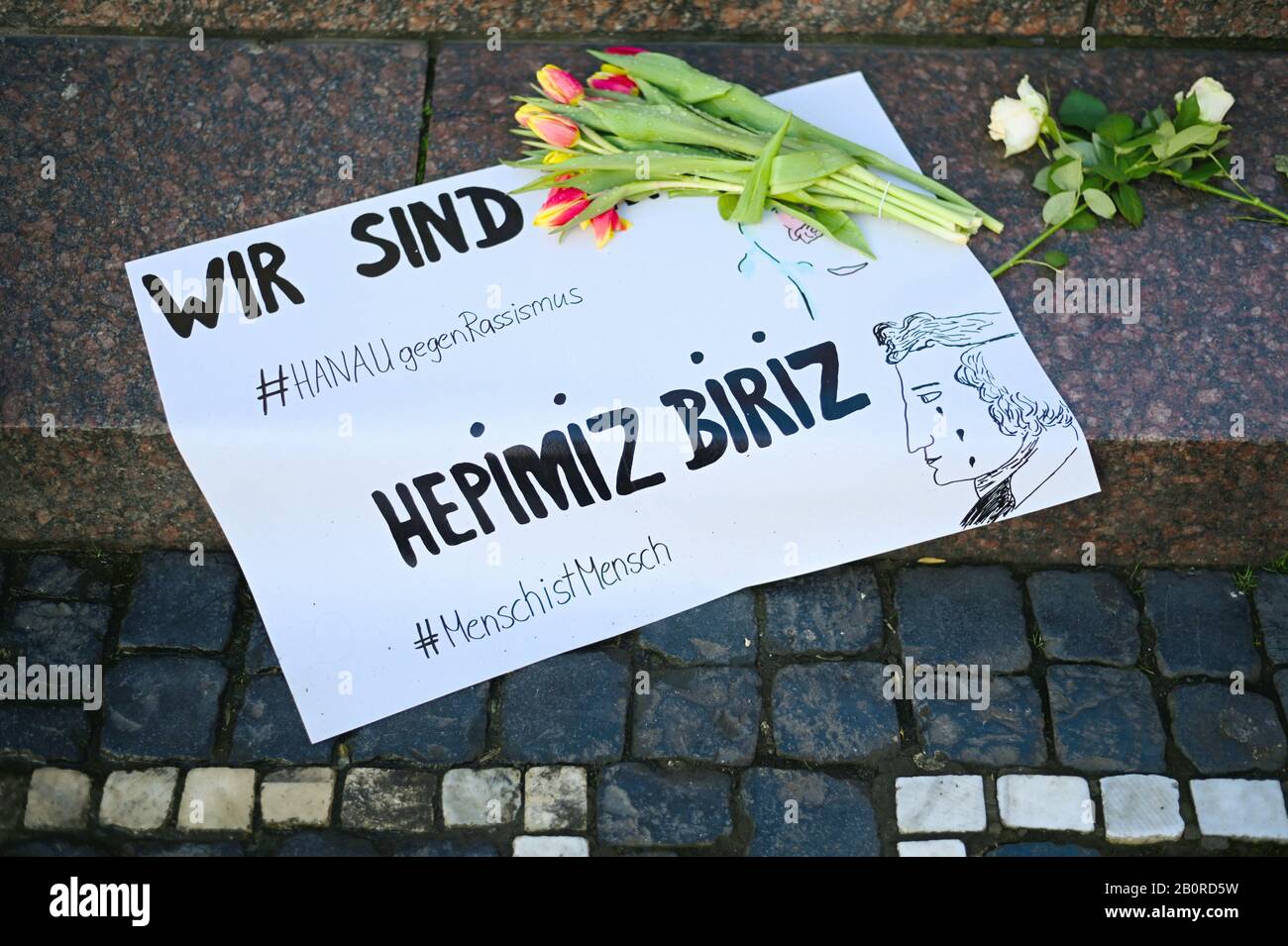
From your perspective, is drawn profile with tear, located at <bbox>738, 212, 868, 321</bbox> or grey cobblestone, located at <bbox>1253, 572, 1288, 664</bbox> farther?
drawn profile with tear, located at <bbox>738, 212, 868, 321</bbox>

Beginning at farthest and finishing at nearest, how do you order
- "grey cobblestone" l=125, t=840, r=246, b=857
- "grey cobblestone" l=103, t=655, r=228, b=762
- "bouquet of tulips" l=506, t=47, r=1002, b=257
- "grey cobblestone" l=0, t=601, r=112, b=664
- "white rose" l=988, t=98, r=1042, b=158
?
"white rose" l=988, t=98, r=1042, b=158
"bouquet of tulips" l=506, t=47, r=1002, b=257
"grey cobblestone" l=0, t=601, r=112, b=664
"grey cobblestone" l=103, t=655, r=228, b=762
"grey cobblestone" l=125, t=840, r=246, b=857

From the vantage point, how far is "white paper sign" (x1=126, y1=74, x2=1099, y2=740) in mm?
2580

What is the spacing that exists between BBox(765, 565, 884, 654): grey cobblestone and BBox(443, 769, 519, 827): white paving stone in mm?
624

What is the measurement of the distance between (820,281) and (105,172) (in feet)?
5.60

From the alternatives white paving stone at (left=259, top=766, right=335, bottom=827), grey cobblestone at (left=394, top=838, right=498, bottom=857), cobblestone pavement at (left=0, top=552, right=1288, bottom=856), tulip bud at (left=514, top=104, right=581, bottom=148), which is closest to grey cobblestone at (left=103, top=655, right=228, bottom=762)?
cobblestone pavement at (left=0, top=552, right=1288, bottom=856)

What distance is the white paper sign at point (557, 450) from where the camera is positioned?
8.46ft

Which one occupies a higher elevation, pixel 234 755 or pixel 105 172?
pixel 105 172

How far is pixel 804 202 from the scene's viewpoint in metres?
2.79

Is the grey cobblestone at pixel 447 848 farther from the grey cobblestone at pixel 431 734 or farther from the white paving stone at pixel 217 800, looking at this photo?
the white paving stone at pixel 217 800

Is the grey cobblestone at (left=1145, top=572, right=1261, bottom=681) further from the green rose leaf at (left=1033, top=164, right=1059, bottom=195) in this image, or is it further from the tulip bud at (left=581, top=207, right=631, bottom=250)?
the tulip bud at (left=581, top=207, right=631, bottom=250)

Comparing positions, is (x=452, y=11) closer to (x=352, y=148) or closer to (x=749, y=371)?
(x=352, y=148)
